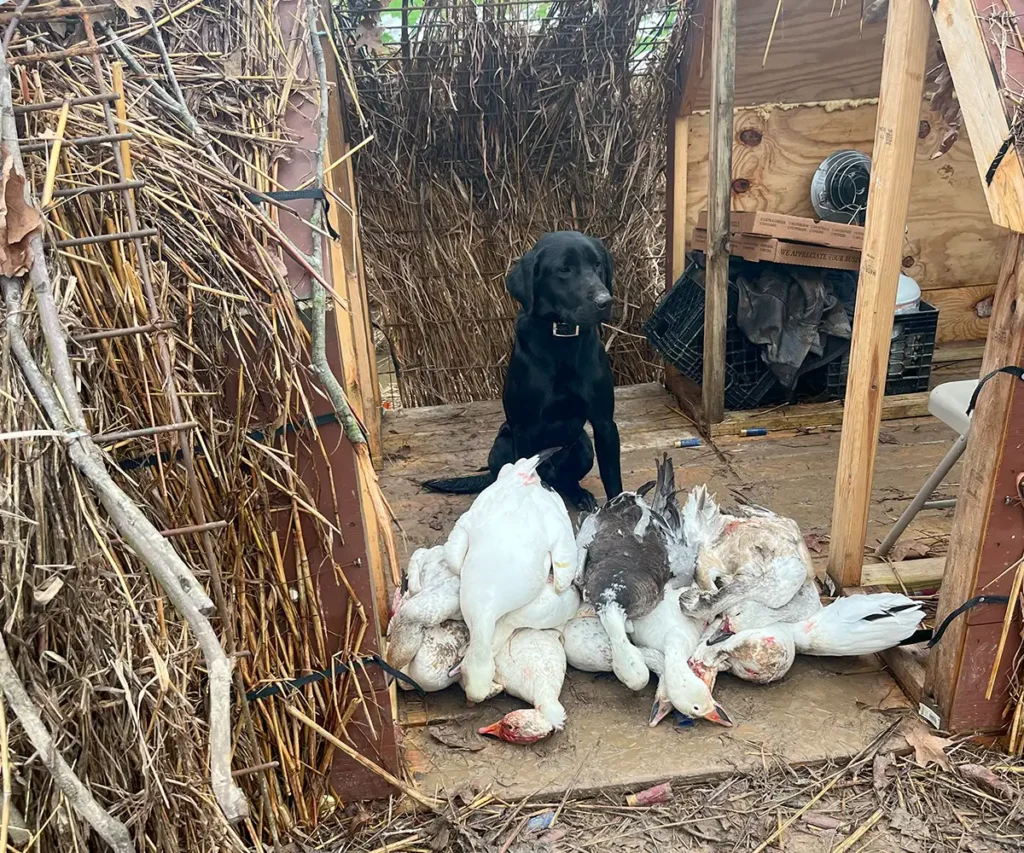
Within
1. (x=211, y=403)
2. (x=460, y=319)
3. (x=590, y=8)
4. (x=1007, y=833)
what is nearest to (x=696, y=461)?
(x=460, y=319)

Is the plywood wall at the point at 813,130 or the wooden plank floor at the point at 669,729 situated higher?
the plywood wall at the point at 813,130

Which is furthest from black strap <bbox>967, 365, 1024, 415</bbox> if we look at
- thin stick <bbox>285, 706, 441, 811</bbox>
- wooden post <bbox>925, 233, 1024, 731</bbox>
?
thin stick <bbox>285, 706, 441, 811</bbox>

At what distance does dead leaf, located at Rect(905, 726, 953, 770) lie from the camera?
6.95 feet

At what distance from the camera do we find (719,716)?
2.22m

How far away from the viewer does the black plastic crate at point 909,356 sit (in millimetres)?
4219

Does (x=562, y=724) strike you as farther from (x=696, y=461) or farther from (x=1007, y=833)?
(x=696, y=461)

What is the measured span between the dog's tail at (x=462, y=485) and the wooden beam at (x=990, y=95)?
243cm

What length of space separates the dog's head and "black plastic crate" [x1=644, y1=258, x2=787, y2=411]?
55.8 inches

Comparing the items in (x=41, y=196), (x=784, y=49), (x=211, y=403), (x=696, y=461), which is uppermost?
(x=784, y=49)

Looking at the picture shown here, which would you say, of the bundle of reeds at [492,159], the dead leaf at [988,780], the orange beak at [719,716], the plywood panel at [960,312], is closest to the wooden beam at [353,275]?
the bundle of reeds at [492,159]

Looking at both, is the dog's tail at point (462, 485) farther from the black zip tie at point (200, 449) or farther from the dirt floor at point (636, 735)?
the black zip tie at point (200, 449)

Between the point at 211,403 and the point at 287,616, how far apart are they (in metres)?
0.56

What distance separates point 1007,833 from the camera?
6.40 feet

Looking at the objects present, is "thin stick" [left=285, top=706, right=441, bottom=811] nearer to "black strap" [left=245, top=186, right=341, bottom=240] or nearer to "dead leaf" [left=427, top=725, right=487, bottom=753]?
"dead leaf" [left=427, top=725, right=487, bottom=753]
